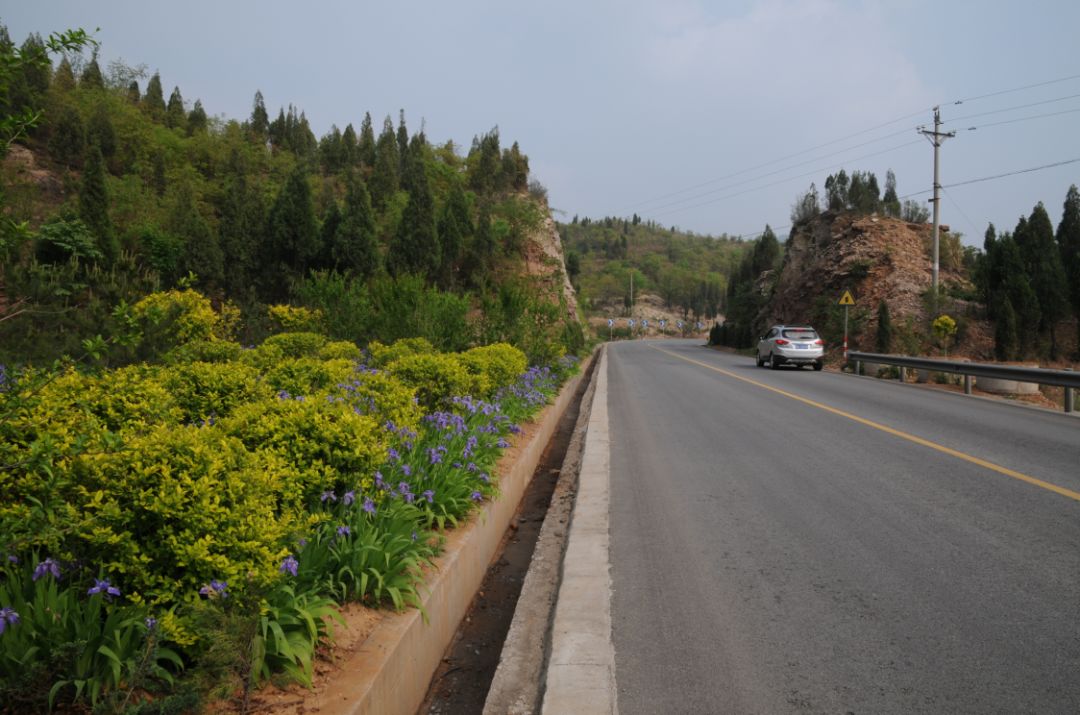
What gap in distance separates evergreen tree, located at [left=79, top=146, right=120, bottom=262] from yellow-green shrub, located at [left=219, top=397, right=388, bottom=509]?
29.8 metres

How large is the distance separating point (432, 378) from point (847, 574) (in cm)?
416

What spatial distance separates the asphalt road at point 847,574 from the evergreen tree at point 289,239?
30.6 m

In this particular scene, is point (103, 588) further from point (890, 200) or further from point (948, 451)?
point (890, 200)

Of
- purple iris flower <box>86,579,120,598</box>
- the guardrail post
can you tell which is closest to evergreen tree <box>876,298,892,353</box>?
the guardrail post

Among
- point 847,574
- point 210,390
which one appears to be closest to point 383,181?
point 210,390

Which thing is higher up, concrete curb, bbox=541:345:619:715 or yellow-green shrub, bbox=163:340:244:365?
yellow-green shrub, bbox=163:340:244:365

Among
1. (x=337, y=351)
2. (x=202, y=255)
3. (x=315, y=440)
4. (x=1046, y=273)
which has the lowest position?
(x=315, y=440)

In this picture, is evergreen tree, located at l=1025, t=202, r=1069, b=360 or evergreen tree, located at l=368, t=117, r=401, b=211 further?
evergreen tree, located at l=368, t=117, r=401, b=211

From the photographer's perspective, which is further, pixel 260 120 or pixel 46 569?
pixel 260 120

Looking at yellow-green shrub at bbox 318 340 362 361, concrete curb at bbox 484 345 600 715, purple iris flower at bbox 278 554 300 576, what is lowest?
concrete curb at bbox 484 345 600 715

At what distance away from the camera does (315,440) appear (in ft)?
11.7

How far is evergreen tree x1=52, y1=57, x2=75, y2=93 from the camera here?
5259 cm

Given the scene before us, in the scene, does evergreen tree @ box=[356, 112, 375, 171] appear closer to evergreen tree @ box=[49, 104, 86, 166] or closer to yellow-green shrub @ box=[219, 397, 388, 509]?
evergreen tree @ box=[49, 104, 86, 166]

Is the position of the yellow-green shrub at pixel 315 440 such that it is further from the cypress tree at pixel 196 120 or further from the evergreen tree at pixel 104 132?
the cypress tree at pixel 196 120
